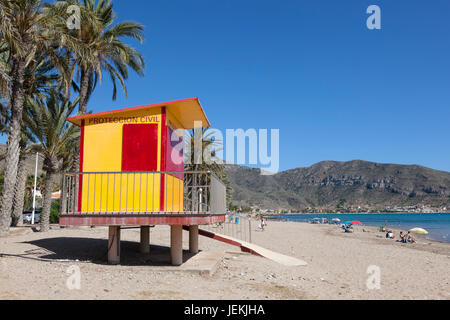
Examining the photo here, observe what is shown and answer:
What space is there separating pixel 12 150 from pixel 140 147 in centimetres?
923

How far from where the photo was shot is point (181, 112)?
11.9 meters

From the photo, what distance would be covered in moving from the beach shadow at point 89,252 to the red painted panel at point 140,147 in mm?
2885

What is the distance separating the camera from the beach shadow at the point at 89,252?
11.2 m

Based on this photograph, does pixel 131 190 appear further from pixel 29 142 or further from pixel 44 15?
pixel 29 142

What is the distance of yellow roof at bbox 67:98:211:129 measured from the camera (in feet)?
34.8

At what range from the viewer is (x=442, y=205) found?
189250mm

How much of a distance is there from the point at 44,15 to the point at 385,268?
17.9 m

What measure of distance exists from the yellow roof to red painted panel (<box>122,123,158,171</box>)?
1.76 ft

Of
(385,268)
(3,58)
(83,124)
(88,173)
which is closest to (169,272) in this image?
(88,173)
